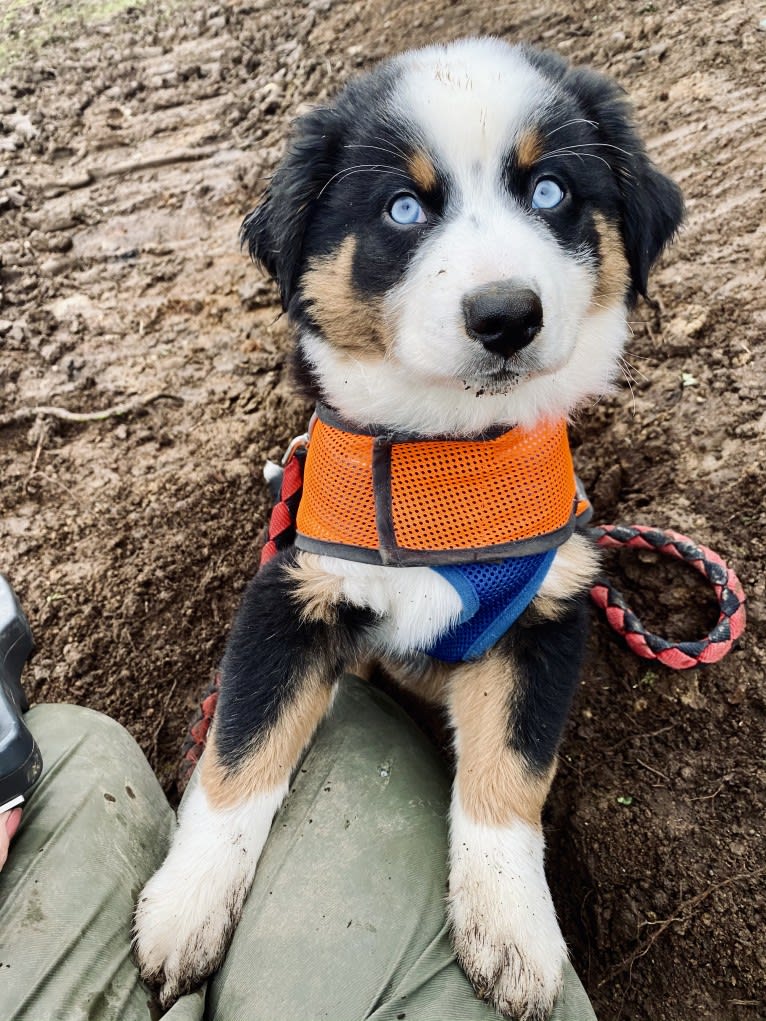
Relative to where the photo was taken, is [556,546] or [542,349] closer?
[542,349]

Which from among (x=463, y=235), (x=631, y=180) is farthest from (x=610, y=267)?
(x=463, y=235)

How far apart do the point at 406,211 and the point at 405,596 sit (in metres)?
0.99

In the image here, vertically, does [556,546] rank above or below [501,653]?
above

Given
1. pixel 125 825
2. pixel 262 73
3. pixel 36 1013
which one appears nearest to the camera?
pixel 36 1013

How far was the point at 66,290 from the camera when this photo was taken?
3.34 m

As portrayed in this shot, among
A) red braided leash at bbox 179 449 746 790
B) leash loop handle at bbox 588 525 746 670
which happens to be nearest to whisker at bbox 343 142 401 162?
red braided leash at bbox 179 449 746 790

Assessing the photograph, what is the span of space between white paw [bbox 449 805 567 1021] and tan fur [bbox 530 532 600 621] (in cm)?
56

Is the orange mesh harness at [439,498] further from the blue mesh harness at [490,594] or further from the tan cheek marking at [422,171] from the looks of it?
the tan cheek marking at [422,171]

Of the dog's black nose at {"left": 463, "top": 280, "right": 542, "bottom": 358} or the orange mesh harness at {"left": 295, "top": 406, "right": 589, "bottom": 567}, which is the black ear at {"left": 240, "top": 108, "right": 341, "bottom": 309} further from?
the dog's black nose at {"left": 463, "top": 280, "right": 542, "bottom": 358}

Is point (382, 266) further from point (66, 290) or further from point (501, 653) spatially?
point (66, 290)

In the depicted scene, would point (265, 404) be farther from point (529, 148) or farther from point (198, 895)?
point (198, 895)

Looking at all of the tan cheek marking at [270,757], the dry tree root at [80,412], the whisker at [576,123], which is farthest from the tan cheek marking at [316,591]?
the dry tree root at [80,412]

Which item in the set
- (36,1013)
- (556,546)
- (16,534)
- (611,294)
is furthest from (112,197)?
(36,1013)

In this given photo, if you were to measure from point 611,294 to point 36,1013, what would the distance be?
220 cm
